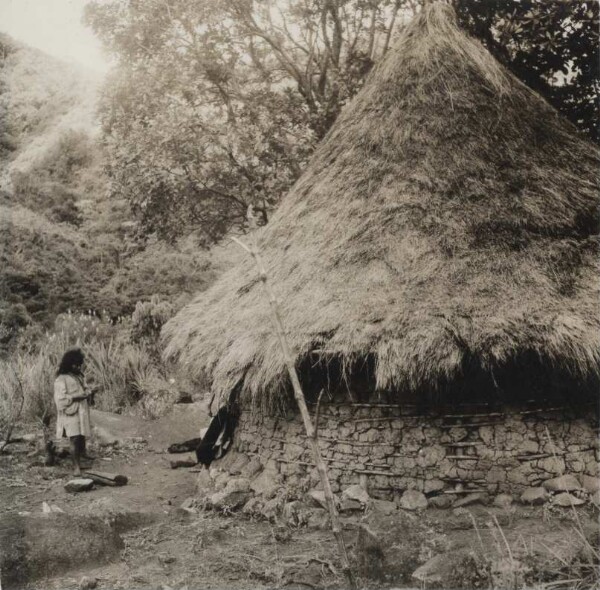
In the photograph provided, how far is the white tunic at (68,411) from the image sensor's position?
705cm

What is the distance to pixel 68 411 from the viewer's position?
7055mm

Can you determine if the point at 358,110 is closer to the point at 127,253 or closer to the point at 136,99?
the point at 136,99

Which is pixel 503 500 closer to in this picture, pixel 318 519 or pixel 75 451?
pixel 318 519

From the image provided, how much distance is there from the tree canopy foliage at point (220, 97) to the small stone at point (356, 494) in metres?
5.69

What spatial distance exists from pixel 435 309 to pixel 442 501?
153cm

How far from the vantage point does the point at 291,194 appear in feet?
24.6

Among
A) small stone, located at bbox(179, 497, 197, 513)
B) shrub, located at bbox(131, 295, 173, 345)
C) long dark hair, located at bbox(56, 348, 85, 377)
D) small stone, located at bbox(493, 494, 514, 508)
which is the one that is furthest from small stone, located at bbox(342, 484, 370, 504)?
shrub, located at bbox(131, 295, 173, 345)

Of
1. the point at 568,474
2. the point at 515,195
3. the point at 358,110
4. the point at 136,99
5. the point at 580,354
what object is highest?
the point at 136,99

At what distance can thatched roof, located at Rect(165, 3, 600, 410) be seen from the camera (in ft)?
15.3

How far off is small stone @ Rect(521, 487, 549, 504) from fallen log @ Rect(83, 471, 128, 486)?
4.29 meters

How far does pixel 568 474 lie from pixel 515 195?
2.48 metres

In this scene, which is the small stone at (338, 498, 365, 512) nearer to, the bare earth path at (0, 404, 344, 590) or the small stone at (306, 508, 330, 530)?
the small stone at (306, 508, 330, 530)

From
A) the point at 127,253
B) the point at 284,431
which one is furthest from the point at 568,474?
the point at 127,253

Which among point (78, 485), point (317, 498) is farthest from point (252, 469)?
point (78, 485)
